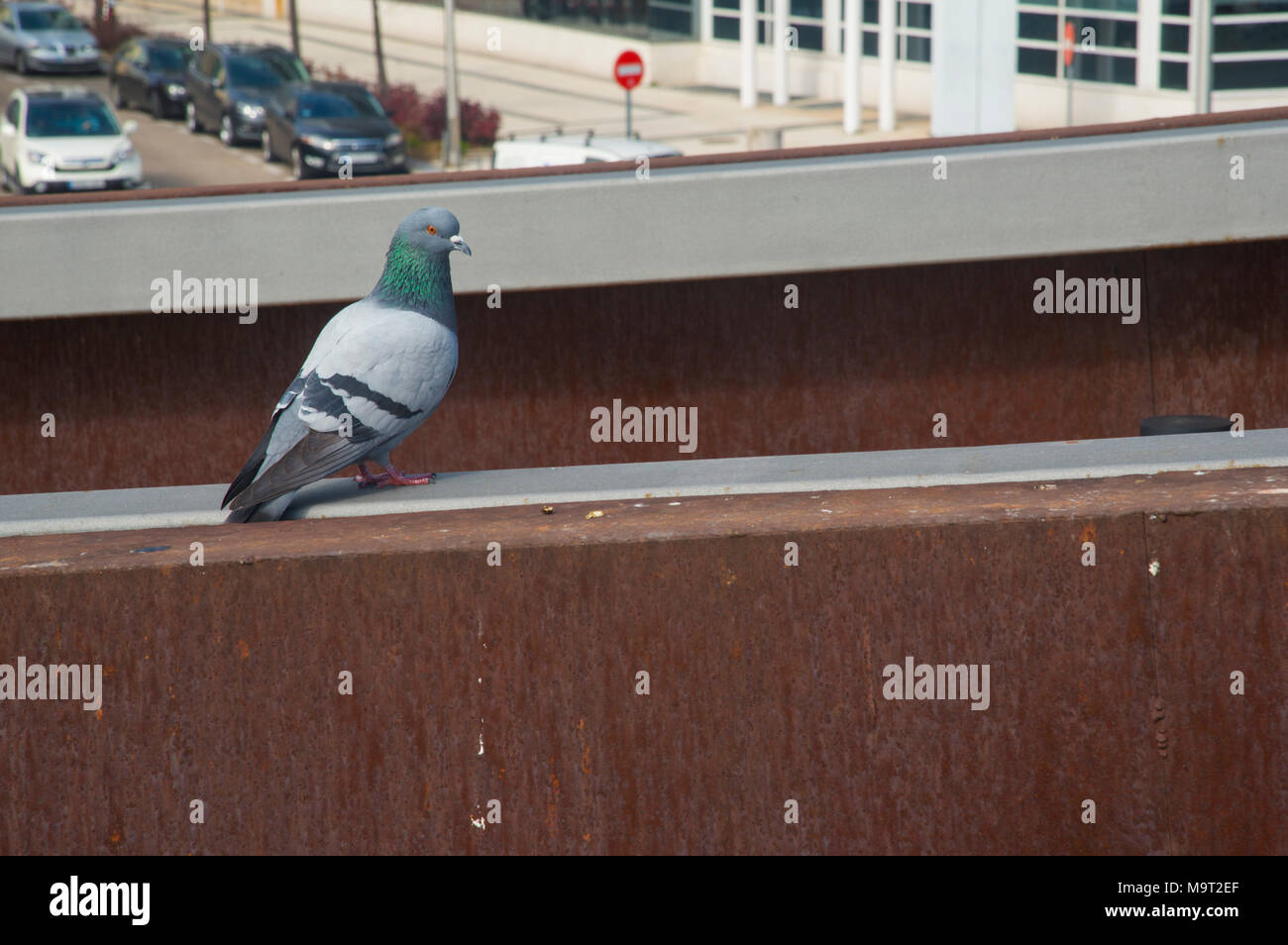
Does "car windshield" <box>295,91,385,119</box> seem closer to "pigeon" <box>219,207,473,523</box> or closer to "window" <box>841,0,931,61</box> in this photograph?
"window" <box>841,0,931,61</box>

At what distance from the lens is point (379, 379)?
4.34 m

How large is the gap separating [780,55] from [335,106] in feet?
41.8

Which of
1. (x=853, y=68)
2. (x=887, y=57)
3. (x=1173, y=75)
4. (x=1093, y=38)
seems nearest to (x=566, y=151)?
(x=853, y=68)

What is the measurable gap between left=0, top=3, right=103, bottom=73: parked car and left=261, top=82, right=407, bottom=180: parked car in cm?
1736

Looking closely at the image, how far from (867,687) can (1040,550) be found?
20.7 inches

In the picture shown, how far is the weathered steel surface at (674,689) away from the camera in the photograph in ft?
11.0

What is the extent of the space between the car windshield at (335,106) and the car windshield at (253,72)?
4.83 metres

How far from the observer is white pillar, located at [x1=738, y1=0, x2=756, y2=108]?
117ft

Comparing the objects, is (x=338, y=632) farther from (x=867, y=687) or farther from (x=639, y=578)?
(x=867, y=687)

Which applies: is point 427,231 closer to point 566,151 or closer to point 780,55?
point 566,151

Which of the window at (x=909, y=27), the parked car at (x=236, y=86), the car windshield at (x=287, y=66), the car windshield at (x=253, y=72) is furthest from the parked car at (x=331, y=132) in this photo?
the window at (x=909, y=27)

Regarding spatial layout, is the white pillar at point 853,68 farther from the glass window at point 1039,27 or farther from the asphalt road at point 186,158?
the asphalt road at point 186,158

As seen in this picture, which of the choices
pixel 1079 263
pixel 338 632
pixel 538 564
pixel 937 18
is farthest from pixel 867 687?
pixel 937 18

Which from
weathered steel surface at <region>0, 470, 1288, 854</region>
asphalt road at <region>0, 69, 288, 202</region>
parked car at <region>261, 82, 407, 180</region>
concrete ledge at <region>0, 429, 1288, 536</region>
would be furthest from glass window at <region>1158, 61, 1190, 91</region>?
weathered steel surface at <region>0, 470, 1288, 854</region>
